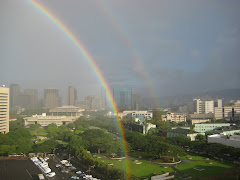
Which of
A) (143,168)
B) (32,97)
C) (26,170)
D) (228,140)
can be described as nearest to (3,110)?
(26,170)

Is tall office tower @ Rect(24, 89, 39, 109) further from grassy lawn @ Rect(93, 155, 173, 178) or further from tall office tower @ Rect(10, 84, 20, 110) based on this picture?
grassy lawn @ Rect(93, 155, 173, 178)

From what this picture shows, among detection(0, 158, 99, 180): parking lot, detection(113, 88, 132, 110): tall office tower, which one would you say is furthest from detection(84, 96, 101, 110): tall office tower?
detection(0, 158, 99, 180): parking lot

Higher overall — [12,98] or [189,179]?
[12,98]

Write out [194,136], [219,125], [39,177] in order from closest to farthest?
1. [39,177]
2. [194,136]
3. [219,125]

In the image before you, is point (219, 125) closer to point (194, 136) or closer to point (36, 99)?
point (194, 136)

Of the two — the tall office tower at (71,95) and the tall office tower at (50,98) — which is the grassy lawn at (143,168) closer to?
the tall office tower at (50,98)

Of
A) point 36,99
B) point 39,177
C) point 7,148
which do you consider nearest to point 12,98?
point 36,99

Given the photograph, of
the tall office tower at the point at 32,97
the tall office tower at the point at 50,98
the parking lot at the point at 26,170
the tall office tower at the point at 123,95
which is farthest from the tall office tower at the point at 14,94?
the parking lot at the point at 26,170
